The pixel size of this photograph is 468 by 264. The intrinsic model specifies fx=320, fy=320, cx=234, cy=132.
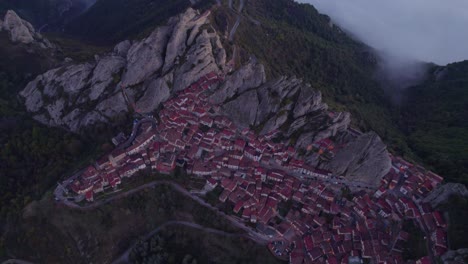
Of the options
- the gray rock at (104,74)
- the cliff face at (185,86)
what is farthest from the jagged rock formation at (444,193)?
the gray rock at (104,74)

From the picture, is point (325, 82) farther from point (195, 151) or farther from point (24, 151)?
point (24, 151)

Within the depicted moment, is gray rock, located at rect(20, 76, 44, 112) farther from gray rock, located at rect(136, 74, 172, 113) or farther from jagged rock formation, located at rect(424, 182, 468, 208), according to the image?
jagged rock formation, located at rect(424, 182, 468, 208)

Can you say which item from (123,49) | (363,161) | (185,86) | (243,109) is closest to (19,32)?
(123,49)

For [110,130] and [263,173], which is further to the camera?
[110,130]

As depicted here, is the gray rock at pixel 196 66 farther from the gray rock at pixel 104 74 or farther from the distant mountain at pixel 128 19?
the distant mountain at pixel 128 19

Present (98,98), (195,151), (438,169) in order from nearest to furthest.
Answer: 1. (195,151)
2. (438,169)
3. (98,98)

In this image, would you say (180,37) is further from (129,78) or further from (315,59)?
(315,59)

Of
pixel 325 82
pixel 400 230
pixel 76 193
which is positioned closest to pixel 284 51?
pixel 325 82
